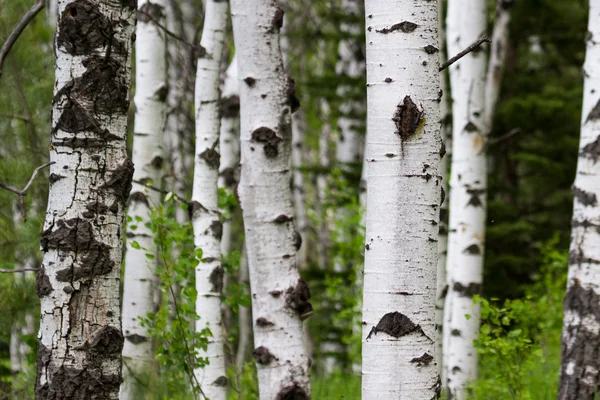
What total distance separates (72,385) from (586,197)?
335 centimetres

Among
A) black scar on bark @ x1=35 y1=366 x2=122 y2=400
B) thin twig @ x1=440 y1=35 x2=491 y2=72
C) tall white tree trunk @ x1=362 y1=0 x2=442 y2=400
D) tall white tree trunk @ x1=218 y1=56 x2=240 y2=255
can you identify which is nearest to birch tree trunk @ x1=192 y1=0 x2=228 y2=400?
tall white tree trunk @ x1=218 y1=56 x2=240 y2=255

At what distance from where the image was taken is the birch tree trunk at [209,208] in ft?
15.5

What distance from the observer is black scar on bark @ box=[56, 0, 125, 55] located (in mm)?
2587

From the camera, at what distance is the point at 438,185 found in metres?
2.40

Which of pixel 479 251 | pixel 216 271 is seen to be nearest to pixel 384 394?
pixel 216 271

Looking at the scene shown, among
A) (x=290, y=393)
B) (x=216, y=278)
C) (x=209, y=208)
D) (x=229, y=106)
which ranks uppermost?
(x=229, y=106)

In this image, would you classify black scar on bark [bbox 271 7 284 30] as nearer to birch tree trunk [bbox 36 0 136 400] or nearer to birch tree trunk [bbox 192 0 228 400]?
birch tree trunk [bbox 36 0 136 400]

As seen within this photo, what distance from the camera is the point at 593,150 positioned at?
448 centimetres

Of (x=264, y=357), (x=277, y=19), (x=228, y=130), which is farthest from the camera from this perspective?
(x=228, y=130)

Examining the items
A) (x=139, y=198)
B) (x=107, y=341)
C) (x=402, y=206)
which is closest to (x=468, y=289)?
(x=139, y=198)

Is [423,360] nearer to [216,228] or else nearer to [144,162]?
[216,228]

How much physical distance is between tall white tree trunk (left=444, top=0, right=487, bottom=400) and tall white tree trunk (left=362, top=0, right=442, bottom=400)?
150 inches

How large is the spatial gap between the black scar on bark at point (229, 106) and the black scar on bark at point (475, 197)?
85.0 inches

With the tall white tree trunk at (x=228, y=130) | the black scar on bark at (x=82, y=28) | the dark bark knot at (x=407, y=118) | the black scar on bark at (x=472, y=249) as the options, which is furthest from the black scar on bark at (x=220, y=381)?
the dark bark knot at (x=407, y=118)
